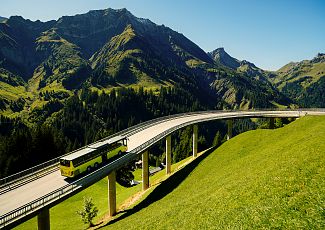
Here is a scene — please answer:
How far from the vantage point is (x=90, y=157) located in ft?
142

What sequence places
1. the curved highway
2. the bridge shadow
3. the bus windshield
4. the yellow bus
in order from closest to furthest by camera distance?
the curved highway < the bus windshield < the yellow bus < the bridge shadow

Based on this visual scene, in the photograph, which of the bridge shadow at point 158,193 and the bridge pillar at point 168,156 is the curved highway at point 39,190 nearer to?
the bridge shadow at point 158,193

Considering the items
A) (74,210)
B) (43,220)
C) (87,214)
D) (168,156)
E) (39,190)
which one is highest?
(39,190)

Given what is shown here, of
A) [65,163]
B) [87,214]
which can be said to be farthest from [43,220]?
[87,214]

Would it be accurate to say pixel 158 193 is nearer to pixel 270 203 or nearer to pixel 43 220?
pixel 43 220

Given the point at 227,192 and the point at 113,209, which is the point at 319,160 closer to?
the point at 227,192

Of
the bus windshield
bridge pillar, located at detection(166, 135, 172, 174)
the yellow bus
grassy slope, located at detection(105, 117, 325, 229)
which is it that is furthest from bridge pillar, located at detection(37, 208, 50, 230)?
bridge pillar, located at detection(166, 135, 172, 174)

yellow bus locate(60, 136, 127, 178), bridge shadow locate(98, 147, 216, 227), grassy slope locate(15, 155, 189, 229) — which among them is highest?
yellow bus locate(60, 136, 127, 178)

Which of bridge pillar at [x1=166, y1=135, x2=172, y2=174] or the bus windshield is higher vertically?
A: the bus windshield

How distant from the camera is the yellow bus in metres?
40.1

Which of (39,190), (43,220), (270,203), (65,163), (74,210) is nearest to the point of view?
(270,203)

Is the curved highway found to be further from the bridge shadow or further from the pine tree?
the pine tree

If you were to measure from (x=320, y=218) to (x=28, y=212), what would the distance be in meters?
26.4

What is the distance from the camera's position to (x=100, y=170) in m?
42.4
